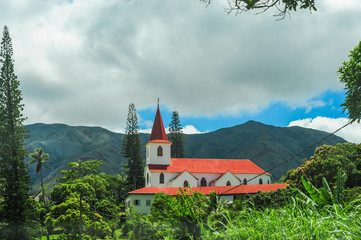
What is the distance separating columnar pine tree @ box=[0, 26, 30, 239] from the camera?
98.9 feet

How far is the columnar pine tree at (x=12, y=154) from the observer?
98.9ft

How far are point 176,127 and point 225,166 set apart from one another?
59.0 feet

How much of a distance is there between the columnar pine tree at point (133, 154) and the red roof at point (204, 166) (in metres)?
6.45

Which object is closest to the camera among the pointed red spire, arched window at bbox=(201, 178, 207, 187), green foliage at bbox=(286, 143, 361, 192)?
green foliage at bbox=(286, 143, 361, 192)

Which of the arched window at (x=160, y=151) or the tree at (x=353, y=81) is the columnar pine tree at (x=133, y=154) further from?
the tree at (x=353, y=81)

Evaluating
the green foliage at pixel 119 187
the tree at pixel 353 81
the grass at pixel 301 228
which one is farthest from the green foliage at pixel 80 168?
the grass at pixel 301 228

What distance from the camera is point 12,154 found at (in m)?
31.6

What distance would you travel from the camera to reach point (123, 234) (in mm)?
33438

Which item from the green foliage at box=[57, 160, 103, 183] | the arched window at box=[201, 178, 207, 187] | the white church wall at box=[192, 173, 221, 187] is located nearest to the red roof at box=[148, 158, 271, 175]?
the white church wall at box=[192, 173, 221, 187]

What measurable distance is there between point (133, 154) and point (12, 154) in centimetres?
2995

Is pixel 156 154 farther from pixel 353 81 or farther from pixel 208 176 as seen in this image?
pixel 353 81

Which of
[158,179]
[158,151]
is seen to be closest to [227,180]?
[158,179]

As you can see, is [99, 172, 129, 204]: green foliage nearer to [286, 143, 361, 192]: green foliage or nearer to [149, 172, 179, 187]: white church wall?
[149, 172, 179, 187]: white church wall

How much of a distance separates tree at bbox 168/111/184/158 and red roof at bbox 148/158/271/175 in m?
11.8
